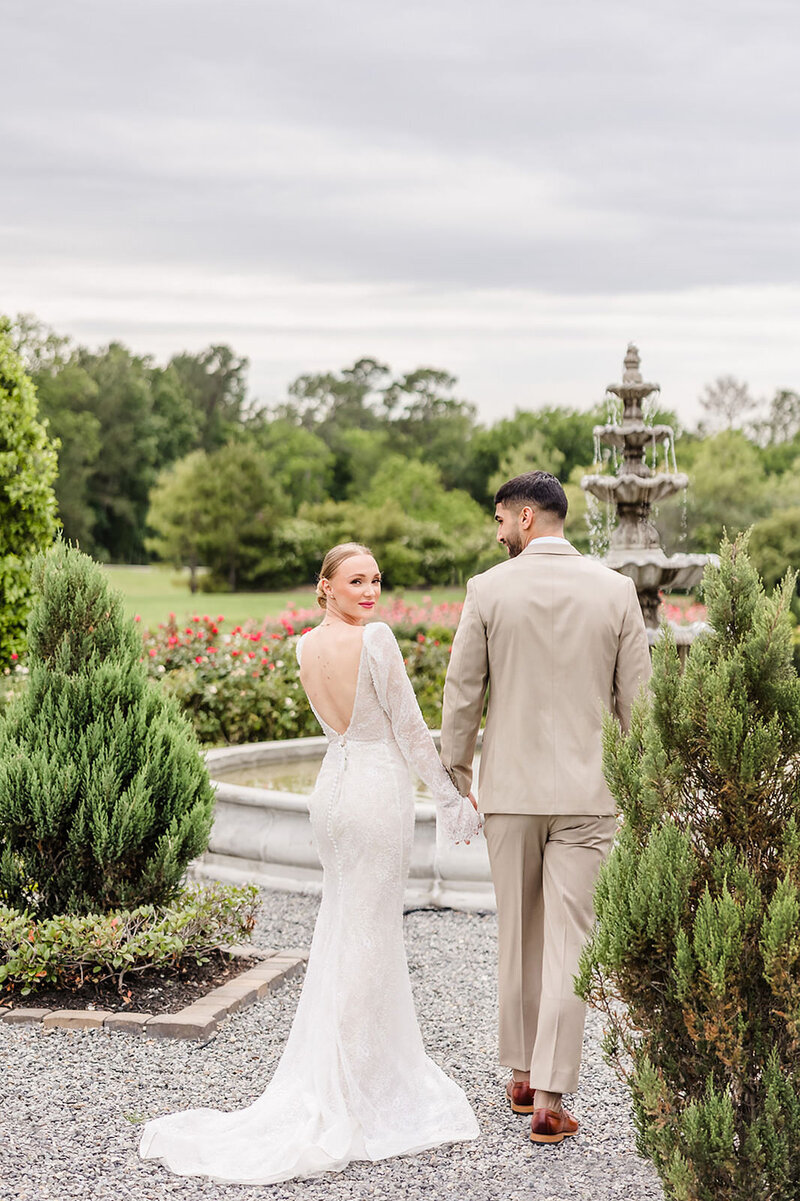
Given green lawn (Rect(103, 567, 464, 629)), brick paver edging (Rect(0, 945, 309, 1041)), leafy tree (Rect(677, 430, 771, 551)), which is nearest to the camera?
brick paver edging (Rect(0, 945, 309, 1041))

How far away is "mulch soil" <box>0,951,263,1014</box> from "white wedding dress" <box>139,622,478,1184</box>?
1176 millimetres

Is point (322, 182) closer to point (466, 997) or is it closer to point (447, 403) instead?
point (466, 997)

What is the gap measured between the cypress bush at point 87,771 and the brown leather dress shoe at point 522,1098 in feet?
5.89

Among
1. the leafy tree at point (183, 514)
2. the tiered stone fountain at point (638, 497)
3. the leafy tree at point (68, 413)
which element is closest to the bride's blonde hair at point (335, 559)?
the tiered stone fountain at point (638, 497)

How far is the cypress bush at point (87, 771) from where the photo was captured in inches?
194

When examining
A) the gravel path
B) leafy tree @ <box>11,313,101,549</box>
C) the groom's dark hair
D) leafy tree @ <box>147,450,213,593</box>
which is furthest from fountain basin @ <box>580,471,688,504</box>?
leafy tree @ <box>11,313,101,549</box>

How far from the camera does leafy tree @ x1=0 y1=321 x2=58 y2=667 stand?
931 cm

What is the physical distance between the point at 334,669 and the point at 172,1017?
170cm

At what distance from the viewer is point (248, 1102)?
4.02 metres

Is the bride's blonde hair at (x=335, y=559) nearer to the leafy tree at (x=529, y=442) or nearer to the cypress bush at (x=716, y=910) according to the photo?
the cypress bush at (x=716, y=910)

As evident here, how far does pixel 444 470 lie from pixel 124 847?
52.9 meters

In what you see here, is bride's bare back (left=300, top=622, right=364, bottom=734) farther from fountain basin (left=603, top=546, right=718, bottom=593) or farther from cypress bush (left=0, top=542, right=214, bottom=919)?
fountain basin (left=603, top=546, right=718, bottom=593)

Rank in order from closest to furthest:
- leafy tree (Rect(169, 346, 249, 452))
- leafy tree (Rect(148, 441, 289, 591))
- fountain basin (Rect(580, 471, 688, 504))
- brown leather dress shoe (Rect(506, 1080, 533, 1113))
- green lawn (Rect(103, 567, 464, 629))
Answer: brown leather dress shoe (Rect(506, 1080, 533, 1113)), fountain basin (Rect(580, 471, 688, 504)), green lawn (Rect(103, 567, 464, 629)), leafy tree (Rect(148, 441, 289, 591)), leafy tree (Rect(169, 346, 249, 452))

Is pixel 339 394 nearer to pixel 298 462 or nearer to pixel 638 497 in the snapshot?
pixel 298 462
